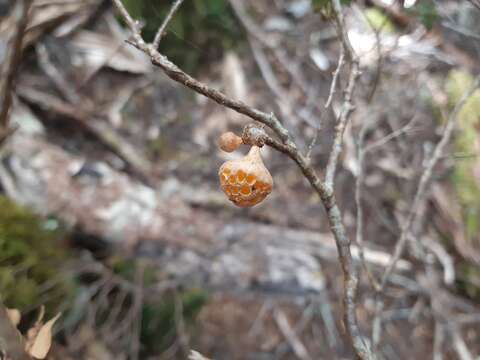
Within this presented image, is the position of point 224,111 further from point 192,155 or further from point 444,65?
point 444,65

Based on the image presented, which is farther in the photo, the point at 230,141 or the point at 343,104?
→ the point at 343,104

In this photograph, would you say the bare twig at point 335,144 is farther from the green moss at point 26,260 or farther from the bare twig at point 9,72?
the green moss at point 26,260

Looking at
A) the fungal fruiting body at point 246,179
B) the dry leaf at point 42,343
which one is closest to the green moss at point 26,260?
the dry leaf at point 42,343

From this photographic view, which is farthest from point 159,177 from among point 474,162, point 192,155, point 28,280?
point 474,162

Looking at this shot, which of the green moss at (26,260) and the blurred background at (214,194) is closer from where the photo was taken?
the green moss at (26,260)

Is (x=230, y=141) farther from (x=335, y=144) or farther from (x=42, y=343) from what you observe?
(x=42, y=343)

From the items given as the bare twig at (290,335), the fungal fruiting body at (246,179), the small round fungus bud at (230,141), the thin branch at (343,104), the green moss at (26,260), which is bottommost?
the bare twig at (290,335)

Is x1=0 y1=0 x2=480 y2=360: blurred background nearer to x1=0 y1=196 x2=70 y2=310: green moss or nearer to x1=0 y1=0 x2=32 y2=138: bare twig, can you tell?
x1=0 y1=196 x2=70 y2=310: green moss

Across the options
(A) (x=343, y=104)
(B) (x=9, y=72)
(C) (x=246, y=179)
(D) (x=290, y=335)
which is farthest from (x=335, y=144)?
(D) (x=290, y=335)
